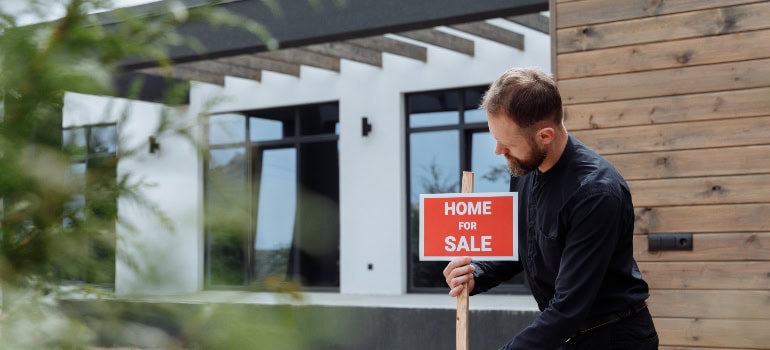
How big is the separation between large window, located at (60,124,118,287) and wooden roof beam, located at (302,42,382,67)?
10.1 metres

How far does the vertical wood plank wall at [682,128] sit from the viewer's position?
4.20 meters

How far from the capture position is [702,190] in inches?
169

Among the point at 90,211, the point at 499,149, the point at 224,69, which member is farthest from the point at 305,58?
the point at 90,211

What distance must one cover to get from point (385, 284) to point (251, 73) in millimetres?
3225

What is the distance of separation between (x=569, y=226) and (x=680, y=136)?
217cm

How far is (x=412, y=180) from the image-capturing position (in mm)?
11375

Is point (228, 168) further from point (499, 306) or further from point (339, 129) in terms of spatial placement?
point (339, 129)

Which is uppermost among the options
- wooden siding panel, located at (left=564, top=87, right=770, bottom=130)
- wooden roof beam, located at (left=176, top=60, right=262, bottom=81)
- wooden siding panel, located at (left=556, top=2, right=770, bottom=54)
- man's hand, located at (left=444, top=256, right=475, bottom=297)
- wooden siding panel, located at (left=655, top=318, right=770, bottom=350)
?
wooden roof beam, located at (left=176, top=60, right=262, bottom=81)

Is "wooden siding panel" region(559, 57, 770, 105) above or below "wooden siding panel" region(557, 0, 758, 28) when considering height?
below

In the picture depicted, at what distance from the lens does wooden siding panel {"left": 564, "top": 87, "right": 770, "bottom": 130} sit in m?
4.21

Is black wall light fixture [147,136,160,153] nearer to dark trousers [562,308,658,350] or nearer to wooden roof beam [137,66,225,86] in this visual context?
dark trousers [562,308,658,350]

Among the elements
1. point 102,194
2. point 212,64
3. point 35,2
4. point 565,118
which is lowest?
point 102,194

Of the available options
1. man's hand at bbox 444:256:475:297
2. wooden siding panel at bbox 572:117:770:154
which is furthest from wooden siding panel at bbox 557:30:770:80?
man's hand at bbox 444:256:475:297

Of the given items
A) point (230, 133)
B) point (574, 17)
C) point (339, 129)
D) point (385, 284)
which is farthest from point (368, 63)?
point (230, 133)
